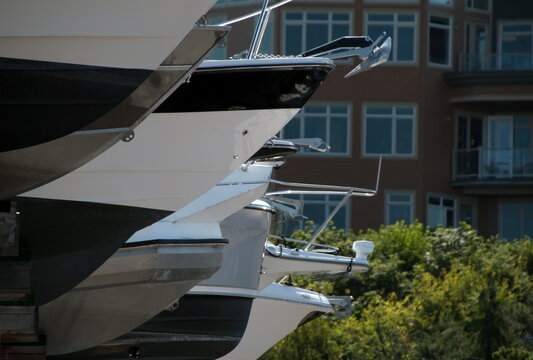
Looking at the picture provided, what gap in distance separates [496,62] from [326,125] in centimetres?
483

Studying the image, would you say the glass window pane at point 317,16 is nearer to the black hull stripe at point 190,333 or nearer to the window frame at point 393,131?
the window frame at point 393,131

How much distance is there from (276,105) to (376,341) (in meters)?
9.53

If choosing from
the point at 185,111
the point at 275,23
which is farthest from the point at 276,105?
the point at 275,23

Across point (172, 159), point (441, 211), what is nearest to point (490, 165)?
point (441, 211)

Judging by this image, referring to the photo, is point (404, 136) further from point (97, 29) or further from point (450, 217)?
point (97, 29)

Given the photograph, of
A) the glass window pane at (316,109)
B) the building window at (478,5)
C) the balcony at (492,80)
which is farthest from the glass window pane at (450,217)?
the building window at (478,5)

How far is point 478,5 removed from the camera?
33.5 m

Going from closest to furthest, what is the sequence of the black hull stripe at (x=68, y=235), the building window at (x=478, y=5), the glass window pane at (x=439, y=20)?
the black hull stripe at (x=68, y=235), the glass window pane at (x=439, y=20), the building window at (x=478, y=5)

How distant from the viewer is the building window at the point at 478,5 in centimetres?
3322

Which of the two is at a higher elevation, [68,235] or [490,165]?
[68,235]

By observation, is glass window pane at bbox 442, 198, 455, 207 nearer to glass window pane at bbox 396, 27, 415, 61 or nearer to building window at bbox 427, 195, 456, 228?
building window at bbox 427, 195, 456, 228

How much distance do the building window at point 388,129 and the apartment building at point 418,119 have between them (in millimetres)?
23

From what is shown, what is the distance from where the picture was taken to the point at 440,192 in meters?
32.2

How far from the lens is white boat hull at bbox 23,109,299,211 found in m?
9.31
